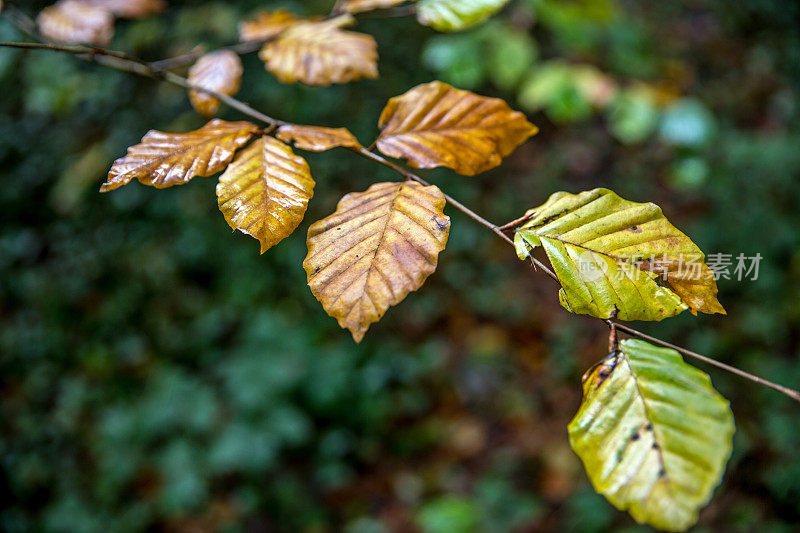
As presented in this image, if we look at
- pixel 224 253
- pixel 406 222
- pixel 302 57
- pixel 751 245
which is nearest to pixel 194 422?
pixel 224 253

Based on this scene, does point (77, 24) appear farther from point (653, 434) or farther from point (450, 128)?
point (653, 434)

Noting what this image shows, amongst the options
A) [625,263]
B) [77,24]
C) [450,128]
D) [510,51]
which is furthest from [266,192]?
[510,51]

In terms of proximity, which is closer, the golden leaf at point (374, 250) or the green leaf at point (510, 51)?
the golden leaf at point (374, 250)

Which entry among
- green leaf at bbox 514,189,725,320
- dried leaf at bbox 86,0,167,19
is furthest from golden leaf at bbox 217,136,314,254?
dried leaf at bbox 86,0,167,19

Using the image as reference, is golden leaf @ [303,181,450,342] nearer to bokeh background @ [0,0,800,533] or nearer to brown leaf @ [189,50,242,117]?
brown leaf @ [189,50,242,117]

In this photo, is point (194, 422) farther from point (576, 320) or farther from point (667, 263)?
point (667, 263)

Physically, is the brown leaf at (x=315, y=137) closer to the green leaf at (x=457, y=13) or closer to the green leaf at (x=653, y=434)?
the green leaf at (x=457, y=13)

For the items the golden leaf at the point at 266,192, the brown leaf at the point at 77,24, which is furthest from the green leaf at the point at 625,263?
the brown leaf at the point at 77,24
